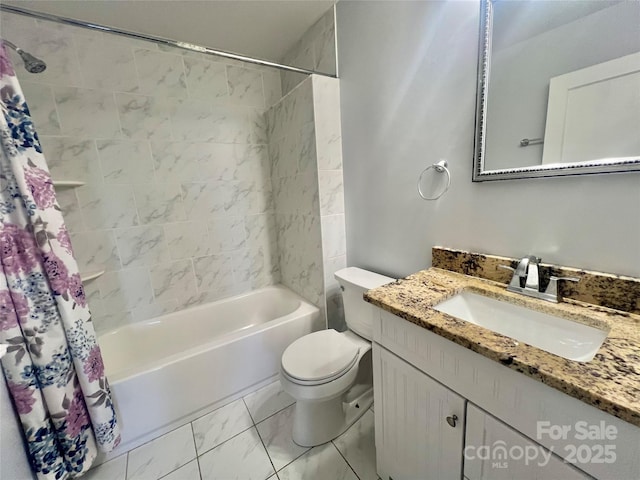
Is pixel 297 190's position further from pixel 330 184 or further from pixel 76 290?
pixel 76 290

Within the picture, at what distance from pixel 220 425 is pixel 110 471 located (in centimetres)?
50

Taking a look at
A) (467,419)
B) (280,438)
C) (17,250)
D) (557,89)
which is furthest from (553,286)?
(17,250)

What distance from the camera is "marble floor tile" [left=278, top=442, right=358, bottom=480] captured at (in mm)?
1136

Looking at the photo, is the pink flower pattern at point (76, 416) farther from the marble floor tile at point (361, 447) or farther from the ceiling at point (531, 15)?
the ceiling at point (531, 15)

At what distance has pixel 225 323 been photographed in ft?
6.91

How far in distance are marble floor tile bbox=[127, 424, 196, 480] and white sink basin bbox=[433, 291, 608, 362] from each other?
1.44 metres

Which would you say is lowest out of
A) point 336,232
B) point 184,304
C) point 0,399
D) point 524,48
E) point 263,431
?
point 263,431

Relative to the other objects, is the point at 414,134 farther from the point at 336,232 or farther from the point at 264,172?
the point at 264,172

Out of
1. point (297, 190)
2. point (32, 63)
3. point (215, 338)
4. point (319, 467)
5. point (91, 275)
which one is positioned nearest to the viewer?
point (32, 63)

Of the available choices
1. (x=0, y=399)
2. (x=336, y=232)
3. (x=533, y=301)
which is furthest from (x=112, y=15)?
(x=533, y=301)

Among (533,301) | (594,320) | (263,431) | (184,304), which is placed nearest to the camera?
(594,320)

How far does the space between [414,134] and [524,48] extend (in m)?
0.45

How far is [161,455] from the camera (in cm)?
129

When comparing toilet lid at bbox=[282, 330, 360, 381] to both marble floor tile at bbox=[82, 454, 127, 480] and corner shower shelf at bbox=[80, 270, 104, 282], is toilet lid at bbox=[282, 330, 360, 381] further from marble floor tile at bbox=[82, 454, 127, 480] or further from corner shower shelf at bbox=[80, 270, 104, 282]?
corner shower shelf at bbox=[80, 270, 104, 282]
